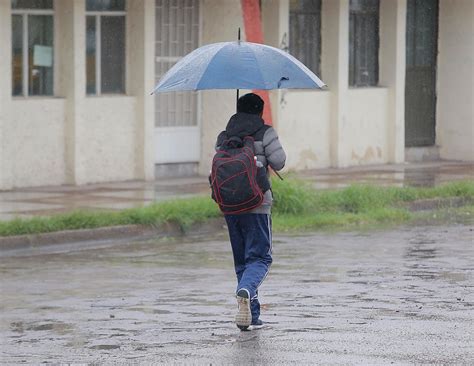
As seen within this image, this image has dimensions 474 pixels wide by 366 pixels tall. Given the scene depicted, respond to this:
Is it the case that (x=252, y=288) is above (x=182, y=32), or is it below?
below

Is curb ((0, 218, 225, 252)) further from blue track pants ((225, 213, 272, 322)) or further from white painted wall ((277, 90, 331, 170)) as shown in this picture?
white painted wall ((277, 90, 331, 170))

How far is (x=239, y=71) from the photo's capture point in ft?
35.2

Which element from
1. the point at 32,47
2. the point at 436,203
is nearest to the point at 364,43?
the point at 436,203

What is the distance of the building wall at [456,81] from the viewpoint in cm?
2742

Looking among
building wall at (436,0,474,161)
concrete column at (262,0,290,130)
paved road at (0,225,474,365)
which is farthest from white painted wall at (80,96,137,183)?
building wall at (436,0,474,161)

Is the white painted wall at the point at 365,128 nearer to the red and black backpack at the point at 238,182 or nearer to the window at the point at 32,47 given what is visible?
the window at the point at 32,47

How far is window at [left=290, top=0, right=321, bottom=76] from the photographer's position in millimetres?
24938

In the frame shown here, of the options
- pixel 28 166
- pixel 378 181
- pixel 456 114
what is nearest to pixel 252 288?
pixel 28 166

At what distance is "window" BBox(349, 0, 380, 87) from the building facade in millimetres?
24

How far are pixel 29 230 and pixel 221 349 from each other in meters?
6.50

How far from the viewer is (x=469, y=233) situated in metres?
17.0

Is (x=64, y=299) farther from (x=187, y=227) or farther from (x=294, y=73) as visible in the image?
(x=187, y=227)

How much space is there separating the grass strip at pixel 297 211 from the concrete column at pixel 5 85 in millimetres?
3142

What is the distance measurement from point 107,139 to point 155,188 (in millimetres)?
1172
